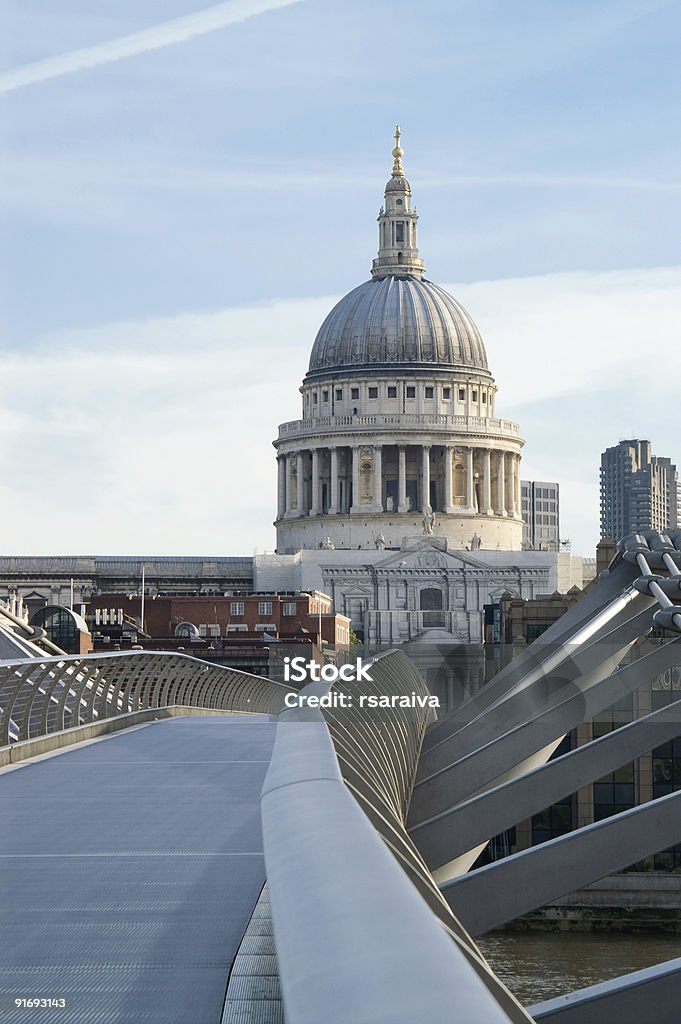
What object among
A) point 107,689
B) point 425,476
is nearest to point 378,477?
point 425,476

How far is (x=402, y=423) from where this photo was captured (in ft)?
471

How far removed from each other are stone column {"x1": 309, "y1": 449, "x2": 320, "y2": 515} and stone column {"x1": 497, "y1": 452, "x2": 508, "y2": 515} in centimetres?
1511

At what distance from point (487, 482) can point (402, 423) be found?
8.79 metres

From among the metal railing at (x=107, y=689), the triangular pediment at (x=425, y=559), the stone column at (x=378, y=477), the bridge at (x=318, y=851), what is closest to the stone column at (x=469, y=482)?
the stone column at (x=378, y=477)

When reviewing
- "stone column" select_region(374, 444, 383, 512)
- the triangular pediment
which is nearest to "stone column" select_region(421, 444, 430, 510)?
"stone column" select_region(374, 444, 383, 512)

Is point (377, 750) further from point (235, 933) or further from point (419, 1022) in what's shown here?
point (419, 1022)

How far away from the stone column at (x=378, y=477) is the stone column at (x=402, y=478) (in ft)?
4.84

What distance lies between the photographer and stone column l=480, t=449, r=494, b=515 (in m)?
144

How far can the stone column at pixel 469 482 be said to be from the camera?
142375 mm

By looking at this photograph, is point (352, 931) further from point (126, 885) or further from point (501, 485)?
point (501, 485)

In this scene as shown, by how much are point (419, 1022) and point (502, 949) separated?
120 feet

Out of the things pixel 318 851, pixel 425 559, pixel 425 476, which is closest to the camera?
pixel 318 851

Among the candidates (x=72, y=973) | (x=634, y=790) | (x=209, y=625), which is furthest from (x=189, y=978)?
(x=209, y=625)

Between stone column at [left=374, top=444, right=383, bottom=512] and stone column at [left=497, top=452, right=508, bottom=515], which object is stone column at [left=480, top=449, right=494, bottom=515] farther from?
stone column at [left=374, top=444, right=383, bottom=512]
